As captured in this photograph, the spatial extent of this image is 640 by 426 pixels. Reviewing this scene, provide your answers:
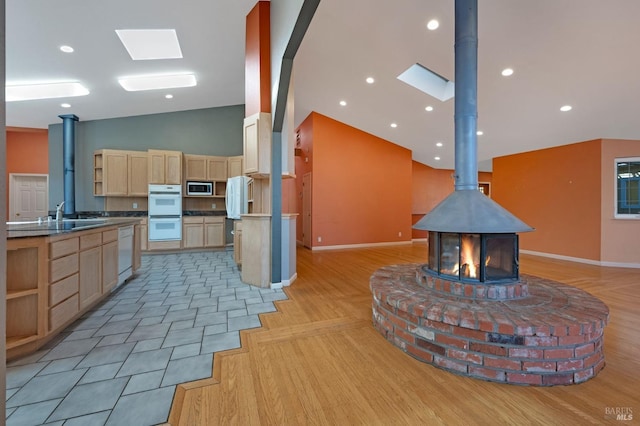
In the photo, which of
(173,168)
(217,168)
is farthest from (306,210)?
(173,168)

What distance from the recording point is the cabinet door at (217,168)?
6859 mm

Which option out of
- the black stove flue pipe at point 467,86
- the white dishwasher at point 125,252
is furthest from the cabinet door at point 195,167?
the black stove flue pipe at point 467,86

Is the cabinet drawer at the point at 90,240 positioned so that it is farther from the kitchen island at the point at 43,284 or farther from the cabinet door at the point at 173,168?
the cabinet door at the point at 173,168

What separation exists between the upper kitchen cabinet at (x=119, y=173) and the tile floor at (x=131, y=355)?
11.5 feet

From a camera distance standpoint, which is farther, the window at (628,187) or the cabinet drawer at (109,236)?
the window at (628,187)

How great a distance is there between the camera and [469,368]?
1.75m

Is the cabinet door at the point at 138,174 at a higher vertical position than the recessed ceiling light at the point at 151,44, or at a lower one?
lower

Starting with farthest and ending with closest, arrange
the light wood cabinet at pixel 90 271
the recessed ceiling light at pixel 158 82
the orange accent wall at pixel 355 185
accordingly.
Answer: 1. the orange accent wall at pixel 355 185
2. the recessed ceiling light at pixel 158 82
3. the light wood cabinet at pixel 90 271

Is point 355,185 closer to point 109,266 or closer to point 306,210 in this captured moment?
point 306,210

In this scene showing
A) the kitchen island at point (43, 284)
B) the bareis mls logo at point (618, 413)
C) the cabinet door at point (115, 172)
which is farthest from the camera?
the cabinet door at point (115, 172)

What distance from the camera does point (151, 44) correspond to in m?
4.27

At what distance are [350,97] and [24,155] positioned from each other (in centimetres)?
→ 940

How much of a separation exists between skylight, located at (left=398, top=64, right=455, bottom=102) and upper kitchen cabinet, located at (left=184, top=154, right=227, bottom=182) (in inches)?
187

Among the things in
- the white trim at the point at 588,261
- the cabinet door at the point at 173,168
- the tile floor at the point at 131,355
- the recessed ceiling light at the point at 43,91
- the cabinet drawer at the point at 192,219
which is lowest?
the tile floor at the point at 131,355
